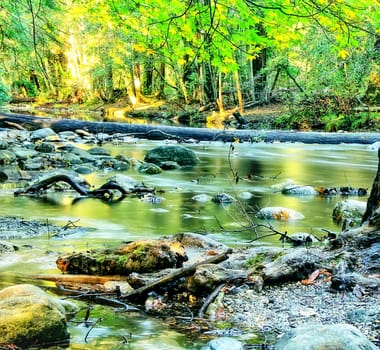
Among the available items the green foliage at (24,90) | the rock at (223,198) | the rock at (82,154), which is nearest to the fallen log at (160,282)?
the rock at (223,198)

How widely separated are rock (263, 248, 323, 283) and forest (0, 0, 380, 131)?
1834 millimetres

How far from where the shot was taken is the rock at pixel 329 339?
2939 mm

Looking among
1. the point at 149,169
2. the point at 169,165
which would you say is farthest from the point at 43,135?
the point at 149,169

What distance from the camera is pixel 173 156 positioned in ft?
52.1

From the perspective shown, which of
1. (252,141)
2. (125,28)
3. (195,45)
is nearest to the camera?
(195,45)

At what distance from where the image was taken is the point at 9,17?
8.80 metres

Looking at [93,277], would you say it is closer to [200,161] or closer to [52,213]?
[52,213]

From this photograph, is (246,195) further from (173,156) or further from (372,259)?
(372,259)

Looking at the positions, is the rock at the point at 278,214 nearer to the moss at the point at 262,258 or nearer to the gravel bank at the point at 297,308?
the moss at the point at 262,258

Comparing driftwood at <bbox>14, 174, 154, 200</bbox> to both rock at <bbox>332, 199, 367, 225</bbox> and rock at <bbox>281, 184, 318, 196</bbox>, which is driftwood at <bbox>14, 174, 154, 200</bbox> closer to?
rock at <bbox>281, 184, 318, 196</bbox>

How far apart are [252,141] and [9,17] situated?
45.3 ft

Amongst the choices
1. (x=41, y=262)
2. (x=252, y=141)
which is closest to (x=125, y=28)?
(x=41, y=262)

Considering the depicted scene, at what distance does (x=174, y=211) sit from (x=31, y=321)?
5.50 m

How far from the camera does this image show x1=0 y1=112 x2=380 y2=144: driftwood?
69.4 feet
